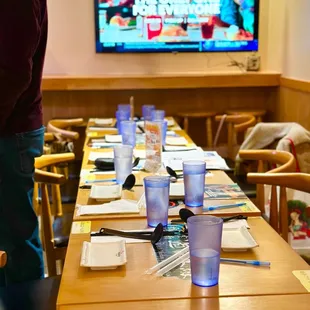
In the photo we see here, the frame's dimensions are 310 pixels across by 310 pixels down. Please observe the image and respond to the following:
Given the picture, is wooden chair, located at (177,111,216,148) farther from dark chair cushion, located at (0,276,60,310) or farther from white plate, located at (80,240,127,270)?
white plate, located at (80,240,127,270)

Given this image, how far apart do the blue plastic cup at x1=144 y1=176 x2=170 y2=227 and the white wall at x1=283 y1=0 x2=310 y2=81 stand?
9.48 ft

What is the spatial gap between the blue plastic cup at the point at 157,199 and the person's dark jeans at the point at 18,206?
69 centimetres

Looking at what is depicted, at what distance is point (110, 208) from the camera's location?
1.79 meters

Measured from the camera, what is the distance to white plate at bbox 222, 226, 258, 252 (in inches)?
55.7

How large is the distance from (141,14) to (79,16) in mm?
602

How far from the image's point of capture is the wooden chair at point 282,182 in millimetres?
2195

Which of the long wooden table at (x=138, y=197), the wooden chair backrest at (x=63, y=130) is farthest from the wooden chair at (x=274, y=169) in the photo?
the wooden chair backrest at (x=63, y=130)

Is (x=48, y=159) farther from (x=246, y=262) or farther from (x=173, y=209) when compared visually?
(x=246, y=262)

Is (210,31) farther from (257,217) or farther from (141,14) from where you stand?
(257,217)

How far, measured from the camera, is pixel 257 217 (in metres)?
1.71

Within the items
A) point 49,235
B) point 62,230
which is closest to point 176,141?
point 62,230

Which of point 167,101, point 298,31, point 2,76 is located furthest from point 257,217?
point 167,101

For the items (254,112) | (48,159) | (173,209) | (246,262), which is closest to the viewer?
(246,262)

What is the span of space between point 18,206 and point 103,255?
848 millimetres
